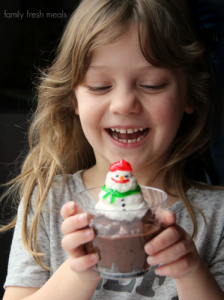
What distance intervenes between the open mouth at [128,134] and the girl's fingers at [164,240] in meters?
0.59

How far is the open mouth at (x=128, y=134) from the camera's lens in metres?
1.58

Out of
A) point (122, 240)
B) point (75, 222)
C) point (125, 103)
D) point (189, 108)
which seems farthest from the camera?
point (189, 108)

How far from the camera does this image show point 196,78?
→ 69.0 inches

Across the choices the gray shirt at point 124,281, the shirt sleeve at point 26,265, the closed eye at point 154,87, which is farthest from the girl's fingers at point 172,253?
the shirt sleeve at point 26,265

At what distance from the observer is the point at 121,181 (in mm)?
1040

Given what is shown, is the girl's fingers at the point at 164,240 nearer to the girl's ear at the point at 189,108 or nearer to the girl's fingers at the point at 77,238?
the girl's fingers at the point at 77,238

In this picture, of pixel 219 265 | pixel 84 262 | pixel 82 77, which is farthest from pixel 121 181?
pixel 219 265

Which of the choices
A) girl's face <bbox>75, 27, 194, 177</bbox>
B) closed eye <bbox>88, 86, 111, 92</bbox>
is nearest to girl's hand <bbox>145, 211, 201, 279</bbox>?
girl's face <bbox>75, 27, 194, 177</bbox>

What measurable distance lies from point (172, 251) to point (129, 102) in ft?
2.17

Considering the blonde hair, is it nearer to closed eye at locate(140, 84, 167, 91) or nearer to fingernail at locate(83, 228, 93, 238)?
closed eye at locate(140, 84, 167, 91)

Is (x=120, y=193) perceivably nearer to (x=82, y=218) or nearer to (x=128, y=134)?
(x=82, y=218)

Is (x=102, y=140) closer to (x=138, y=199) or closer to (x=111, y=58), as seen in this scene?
(x=111, y=58)

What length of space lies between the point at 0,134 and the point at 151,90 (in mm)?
1221

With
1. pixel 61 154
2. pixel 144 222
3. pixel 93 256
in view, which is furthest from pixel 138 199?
pixel 61 154
